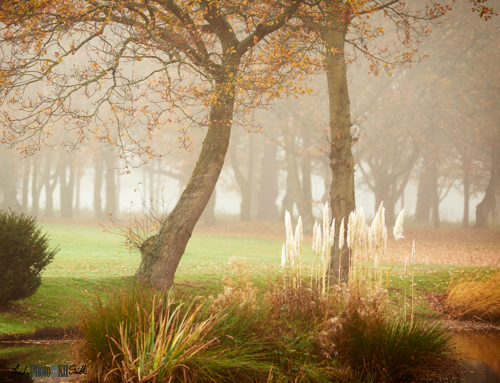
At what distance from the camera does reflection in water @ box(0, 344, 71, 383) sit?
205 inches

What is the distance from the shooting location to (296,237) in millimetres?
6629

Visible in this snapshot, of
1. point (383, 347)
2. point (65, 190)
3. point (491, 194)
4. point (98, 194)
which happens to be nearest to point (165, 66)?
point (383, 347)

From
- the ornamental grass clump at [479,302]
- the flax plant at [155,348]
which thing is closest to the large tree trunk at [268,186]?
the ornamental grass clump at [479,302]

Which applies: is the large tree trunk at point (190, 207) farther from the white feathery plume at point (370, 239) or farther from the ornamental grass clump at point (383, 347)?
the ornamental grass clump at point (383, 347)

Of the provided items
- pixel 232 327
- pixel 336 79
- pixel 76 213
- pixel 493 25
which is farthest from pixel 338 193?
pixel 76 213

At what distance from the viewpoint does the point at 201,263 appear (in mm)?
15180

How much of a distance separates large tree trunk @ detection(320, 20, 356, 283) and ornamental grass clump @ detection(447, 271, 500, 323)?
7.73 feet

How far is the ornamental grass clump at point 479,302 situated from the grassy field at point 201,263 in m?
0.68

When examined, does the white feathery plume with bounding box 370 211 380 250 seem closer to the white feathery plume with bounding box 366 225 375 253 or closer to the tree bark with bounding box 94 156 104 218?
the white feathery plume with bounding box 366 225 375 253

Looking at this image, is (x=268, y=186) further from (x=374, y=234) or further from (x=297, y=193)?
(x=374, y=234)

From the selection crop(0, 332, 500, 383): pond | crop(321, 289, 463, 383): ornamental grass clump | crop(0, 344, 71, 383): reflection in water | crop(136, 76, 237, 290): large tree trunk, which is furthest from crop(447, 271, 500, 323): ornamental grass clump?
crop(0, 344, 71, 383): reflection in water

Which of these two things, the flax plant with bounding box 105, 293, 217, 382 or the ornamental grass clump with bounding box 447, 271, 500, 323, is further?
the ornamental grass clump with bounding box 447, 271, 500, 323

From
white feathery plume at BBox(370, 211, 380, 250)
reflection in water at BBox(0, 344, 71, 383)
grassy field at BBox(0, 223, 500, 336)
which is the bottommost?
reflection in water at BBox(0, 344, 71, 383)

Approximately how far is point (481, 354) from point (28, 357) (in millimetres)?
6359
